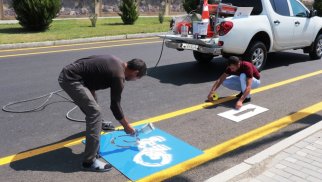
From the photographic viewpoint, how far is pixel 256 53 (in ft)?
27.4

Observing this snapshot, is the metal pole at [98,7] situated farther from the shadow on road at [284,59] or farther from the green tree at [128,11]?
the shadow on road at [284,59]

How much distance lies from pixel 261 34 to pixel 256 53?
0.48 meters

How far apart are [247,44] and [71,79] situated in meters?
5.09

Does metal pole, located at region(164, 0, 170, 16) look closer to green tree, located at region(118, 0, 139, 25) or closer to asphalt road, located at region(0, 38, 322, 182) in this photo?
green tree, located at region(118, 0, 139, 25)

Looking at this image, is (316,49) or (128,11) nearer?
(316,49)

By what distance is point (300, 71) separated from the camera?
904cm

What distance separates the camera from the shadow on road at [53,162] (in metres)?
3.97

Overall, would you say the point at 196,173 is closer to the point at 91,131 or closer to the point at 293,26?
the point at 91,131

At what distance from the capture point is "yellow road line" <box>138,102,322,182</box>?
3918mm

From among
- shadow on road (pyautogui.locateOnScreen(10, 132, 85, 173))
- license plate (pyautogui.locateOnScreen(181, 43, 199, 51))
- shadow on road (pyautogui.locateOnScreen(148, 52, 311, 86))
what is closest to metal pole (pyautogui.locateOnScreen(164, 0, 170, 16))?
shadow on road (pyautogui.locateOnScreen(148, 52, 311, 86))

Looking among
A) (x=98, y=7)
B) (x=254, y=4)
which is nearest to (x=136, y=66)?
(x=254, y=4)

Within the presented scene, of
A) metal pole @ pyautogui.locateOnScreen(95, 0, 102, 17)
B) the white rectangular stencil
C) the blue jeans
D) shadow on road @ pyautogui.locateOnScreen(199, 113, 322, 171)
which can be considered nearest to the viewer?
shadow on road @ pyautogui.locateOnScreen(199, 113, 322, 171)

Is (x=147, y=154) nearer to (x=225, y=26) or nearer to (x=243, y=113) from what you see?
(x=243, y=113)

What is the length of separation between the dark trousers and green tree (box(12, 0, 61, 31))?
40.7 feet
